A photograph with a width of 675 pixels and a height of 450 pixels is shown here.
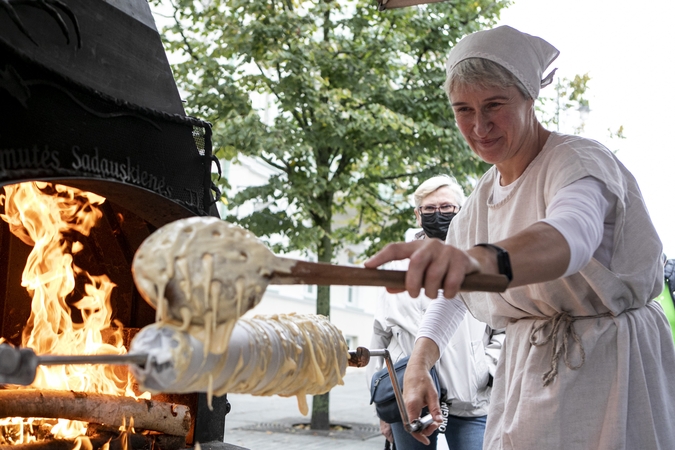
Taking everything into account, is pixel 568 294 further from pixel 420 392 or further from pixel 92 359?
→ pixel 92 359

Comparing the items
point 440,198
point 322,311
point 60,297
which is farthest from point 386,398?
point 322,311

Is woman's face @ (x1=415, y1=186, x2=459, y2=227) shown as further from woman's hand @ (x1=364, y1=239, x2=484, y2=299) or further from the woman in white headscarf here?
woman's hand @ (x1=364, y1=239, x2=484, y2=299)

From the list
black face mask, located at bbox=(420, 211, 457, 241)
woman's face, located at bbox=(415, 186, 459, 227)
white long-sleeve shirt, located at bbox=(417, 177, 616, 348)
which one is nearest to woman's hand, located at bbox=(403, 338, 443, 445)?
white long-sleeve shirt, located at bbox=(417, 177, 616, 348)

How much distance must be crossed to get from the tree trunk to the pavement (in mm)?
149

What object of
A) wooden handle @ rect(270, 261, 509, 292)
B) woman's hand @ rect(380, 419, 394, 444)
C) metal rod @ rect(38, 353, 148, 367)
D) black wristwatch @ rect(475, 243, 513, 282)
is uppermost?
black wristwatch @ rect(475, 243, 513, 282)

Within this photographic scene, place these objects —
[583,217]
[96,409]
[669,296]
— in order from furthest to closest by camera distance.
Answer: [669,296]
[96,409]
[583,217]

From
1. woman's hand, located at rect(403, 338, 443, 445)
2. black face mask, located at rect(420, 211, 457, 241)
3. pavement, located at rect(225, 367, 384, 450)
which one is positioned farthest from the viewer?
pavement, located at rect(225, 367, 384, 450)

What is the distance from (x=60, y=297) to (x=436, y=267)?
2.49 metres

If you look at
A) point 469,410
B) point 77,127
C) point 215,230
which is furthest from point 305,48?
point 215,230

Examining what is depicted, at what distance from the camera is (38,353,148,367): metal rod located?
1.39 m

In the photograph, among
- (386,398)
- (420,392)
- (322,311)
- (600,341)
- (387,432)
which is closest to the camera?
(600,341)

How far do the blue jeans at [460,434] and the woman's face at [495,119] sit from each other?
2313 mm

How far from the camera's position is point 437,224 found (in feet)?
15.7

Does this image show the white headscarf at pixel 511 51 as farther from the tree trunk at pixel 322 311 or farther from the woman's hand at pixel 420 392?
the tree trunk at pixel 322 311
